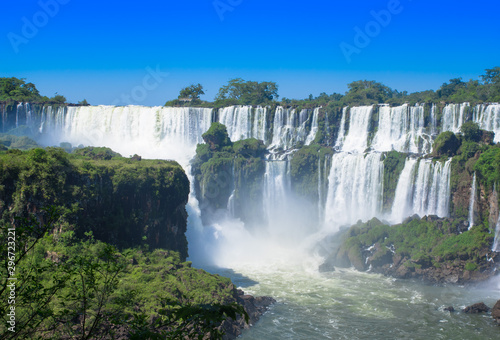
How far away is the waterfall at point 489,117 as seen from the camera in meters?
32.9

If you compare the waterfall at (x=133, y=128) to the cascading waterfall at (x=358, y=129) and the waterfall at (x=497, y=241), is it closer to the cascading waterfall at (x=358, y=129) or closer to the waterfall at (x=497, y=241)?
the cascading waterfall at (x=358, y=129)

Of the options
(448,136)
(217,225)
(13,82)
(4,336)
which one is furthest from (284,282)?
(13,82)

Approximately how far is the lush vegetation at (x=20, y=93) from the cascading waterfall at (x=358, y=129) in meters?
28.7

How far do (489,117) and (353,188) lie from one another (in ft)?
35.6

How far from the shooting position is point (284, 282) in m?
24.2

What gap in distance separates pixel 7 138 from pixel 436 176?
34615 millimetres

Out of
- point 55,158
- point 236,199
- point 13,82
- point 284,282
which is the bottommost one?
point 284,282

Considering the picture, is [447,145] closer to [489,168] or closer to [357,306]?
[489,168]

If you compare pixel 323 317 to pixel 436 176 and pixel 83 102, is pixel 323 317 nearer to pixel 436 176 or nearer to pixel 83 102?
pixel 436 176

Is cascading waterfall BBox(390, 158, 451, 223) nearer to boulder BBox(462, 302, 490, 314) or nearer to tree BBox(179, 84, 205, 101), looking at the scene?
boulder BBox(462, 302, 490, 314)

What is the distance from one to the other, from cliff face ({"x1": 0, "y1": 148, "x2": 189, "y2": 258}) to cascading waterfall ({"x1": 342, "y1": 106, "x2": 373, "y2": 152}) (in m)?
17.4

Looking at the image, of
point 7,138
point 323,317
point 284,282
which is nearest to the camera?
point 323,317

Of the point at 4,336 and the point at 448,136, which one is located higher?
the point at 448,136

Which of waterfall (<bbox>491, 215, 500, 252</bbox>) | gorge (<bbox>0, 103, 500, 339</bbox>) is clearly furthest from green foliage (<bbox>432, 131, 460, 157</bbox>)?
waterfall (<bbox>491, 215, 500, 252</bbox>)
